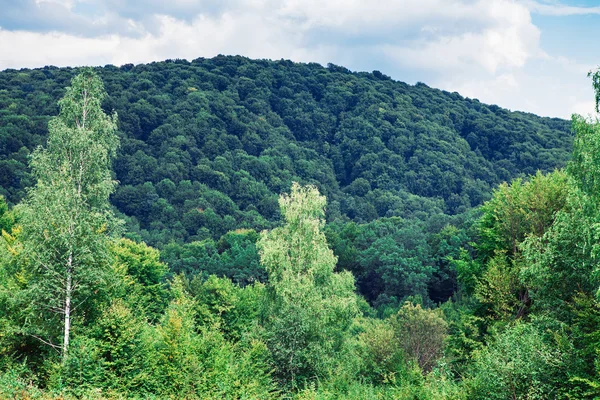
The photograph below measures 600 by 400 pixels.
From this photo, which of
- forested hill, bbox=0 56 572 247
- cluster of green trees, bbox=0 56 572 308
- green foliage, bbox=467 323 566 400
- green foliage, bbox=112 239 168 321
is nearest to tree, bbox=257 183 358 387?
green foliage, bbox=467 323 566 400

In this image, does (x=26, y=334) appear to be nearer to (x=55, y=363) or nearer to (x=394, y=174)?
(x=55, y=363)

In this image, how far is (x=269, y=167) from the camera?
153750mm

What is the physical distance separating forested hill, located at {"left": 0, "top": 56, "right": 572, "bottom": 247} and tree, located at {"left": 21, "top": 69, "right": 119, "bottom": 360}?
89.5 metres

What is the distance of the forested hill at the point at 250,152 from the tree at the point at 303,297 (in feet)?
278

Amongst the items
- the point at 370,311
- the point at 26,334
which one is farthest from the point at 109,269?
the point at 370,311

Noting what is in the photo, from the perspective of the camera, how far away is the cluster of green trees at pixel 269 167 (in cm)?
8931

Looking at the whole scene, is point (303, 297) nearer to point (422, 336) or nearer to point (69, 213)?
point (69, 213)

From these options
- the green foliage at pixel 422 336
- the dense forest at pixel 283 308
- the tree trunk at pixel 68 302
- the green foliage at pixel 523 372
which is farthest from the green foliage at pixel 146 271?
the green foliage at pixel 523 372

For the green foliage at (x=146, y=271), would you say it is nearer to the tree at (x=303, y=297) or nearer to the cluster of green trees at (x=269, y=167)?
the tree at (x=303, y=297)

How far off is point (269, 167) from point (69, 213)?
133098 mm

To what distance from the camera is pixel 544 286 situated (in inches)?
822

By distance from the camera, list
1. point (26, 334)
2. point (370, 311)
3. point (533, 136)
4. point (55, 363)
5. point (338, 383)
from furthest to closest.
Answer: point (533, 136)
point (370, 311)
point (338, 383)
point (26, 334)
point (55, 363)

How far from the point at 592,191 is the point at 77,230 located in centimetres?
1826

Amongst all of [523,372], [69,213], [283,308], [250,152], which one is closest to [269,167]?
[250,152]
